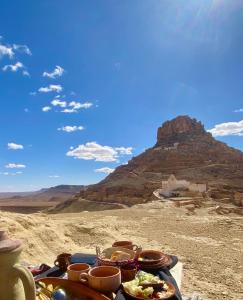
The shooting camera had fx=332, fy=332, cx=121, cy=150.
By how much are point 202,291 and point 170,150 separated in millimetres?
88608

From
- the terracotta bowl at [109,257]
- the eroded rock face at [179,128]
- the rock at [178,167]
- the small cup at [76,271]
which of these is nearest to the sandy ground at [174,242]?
the terracotta bowl at [109,257]

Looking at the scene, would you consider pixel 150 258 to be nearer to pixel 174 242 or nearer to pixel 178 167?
pixel 174 242

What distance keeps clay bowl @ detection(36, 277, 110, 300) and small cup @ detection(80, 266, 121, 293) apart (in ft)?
0.25

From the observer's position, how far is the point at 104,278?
10.9 ft

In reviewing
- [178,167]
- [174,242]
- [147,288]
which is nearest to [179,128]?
[178,167]

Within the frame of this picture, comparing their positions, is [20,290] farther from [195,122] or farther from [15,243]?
[195,122]

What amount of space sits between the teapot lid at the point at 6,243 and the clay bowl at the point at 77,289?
3.89 ft

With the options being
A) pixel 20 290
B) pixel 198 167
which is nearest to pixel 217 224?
pixel 20 290

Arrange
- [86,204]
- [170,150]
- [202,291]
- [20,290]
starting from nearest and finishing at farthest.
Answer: [20,290]
[202,291]
[86,204]
[170,150]

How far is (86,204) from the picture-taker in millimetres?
51281

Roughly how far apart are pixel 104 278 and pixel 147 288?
50cm

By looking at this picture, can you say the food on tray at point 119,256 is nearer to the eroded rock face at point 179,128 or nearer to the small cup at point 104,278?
the small cup at point 104,278

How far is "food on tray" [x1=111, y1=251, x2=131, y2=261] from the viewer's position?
4.07 metres

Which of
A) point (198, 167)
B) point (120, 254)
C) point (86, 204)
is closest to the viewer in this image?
point (120, 254)
